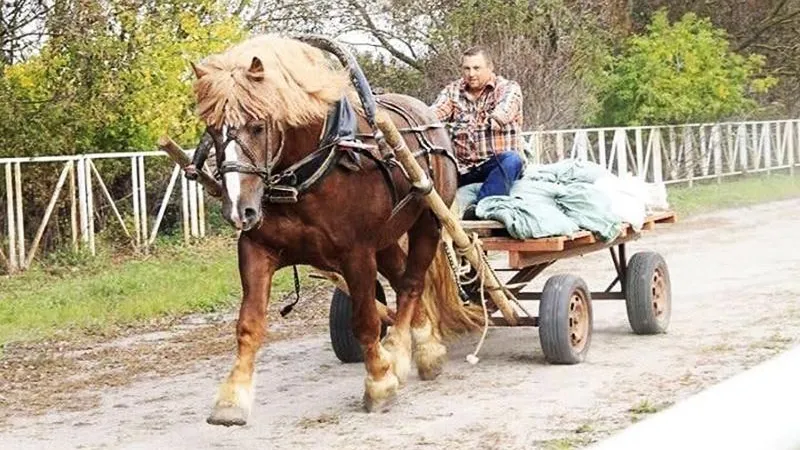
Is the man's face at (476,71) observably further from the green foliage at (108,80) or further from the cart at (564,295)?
the green foliage at (108,80)

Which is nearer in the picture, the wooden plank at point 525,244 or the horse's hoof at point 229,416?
the horse's hoof at point 229,416

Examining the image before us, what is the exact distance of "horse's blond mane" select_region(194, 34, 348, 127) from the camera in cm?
586

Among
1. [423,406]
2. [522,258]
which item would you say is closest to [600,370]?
[522,258]

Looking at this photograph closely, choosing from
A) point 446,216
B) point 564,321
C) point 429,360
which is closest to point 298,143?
point 446,216

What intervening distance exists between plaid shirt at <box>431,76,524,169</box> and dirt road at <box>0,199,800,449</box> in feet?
4.46

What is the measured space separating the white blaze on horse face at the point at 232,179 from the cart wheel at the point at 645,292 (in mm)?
4095

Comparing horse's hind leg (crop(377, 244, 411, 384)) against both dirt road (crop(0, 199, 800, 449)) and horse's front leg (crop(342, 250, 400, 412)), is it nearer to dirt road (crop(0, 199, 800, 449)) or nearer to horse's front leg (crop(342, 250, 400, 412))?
dirt road (crop(0, 199, 800, 449))

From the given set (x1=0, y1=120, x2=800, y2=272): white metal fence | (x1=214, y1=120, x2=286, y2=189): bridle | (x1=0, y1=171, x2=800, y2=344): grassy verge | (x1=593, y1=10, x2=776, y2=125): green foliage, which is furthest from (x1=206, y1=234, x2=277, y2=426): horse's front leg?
(x1=593, y1=10, x2=776, y2=125): green foliage

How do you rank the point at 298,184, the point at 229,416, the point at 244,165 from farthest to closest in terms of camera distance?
the point at 298,184, the point at 244,165, the point at 229,416

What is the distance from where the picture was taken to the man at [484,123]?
8492 mm

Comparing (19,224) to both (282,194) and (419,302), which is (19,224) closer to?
(419,302)

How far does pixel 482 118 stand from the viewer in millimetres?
8602

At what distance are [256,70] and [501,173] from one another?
2906 mm

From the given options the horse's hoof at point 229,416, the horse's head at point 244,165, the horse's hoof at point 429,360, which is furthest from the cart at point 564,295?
the horse's hoof at point 229,416
